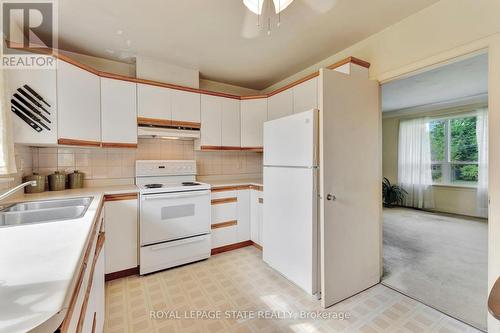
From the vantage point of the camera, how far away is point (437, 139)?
203 inches

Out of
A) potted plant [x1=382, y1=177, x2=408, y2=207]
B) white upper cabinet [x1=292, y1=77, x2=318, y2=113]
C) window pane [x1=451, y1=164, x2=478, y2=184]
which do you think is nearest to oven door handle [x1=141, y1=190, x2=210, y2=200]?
white upper cabinet [x1=292, y1=77, x2=318, y2=113]

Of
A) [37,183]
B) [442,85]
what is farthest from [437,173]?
[37,183]

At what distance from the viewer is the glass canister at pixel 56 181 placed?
2.28 metres

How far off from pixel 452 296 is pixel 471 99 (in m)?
4.45

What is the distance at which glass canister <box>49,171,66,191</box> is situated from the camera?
228 centimetres

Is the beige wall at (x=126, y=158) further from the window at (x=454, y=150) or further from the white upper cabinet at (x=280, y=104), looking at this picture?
the window at (x=454, y=150)

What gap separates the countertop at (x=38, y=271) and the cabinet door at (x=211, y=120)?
2057 mm

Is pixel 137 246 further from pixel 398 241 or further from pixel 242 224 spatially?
pixel 398 241

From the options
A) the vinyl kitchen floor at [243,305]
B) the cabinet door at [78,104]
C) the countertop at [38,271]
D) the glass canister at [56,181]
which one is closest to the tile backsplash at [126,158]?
the glass canister at [56,181]

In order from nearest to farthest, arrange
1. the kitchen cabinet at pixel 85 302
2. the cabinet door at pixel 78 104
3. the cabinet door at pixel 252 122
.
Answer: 1. the kitchen cabinet at pixel 85 302
2. the cabinet door at pixel 78 104
3. the cabinet door at pixel 252 122

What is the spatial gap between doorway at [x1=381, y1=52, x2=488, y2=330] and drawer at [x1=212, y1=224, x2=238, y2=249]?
1.75m

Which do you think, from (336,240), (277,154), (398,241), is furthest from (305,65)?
(398,241)

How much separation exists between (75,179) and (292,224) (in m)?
2.41

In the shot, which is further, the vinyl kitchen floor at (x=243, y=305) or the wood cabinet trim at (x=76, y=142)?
the wood cabinet trim at (x=76, y=142)
